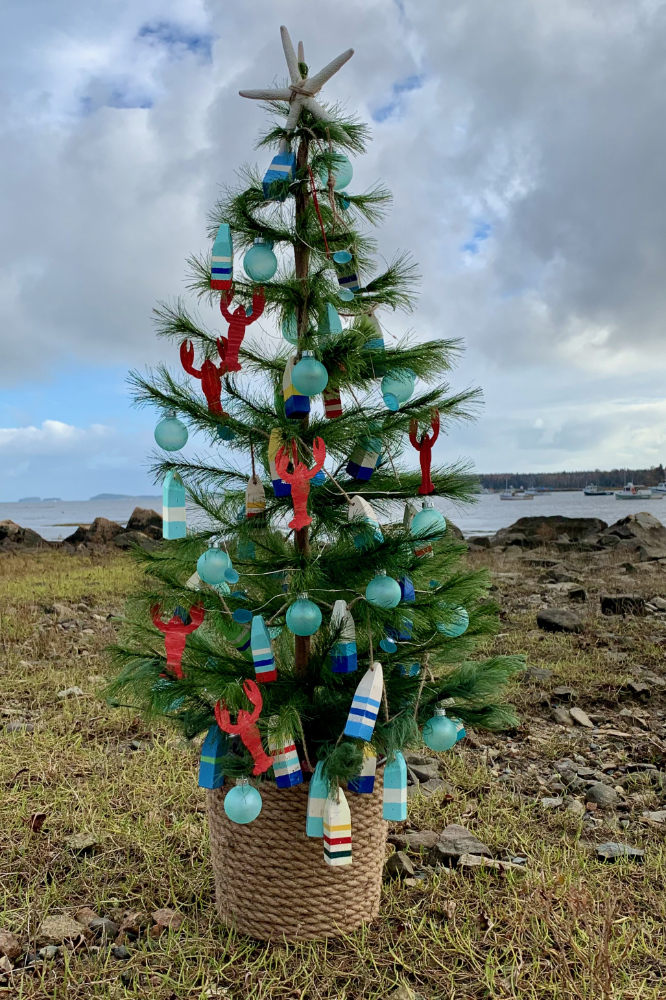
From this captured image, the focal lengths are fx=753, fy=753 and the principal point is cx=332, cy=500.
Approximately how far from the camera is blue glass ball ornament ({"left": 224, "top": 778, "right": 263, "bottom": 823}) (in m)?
2.43

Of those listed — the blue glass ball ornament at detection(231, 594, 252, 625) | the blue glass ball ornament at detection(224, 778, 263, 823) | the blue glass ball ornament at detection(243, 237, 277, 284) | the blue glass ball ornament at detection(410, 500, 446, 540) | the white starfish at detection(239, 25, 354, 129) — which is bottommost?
the blue glass ball ornament at detection(224, 778, 263, 823)

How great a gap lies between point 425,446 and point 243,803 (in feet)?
4.37

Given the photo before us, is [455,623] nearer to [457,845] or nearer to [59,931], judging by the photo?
[457,845]

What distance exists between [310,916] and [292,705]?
31.5 inches

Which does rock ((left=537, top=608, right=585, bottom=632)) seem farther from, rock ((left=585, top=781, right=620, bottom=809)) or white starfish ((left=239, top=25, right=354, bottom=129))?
white starfish ((left=239, top=25, right=354, bottom=129))

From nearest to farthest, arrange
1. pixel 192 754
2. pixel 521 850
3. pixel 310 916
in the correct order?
pixel 310 916
pixel 521 850
pixel 192 754

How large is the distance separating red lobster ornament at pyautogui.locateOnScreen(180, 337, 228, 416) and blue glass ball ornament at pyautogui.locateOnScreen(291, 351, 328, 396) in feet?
1.12

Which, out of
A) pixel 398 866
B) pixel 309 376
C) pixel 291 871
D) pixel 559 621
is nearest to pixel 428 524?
pixel 309 376

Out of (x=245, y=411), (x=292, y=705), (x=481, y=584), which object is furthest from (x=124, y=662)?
(x=481, y=584)

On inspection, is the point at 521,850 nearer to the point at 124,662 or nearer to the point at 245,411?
the point at 124,662

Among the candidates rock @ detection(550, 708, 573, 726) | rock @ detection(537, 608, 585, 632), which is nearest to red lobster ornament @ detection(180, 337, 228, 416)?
rock @ detection(550, 708, 573, 726)

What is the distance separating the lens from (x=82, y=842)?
333cm

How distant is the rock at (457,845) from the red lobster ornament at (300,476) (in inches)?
65.9

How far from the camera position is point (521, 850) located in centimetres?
323
